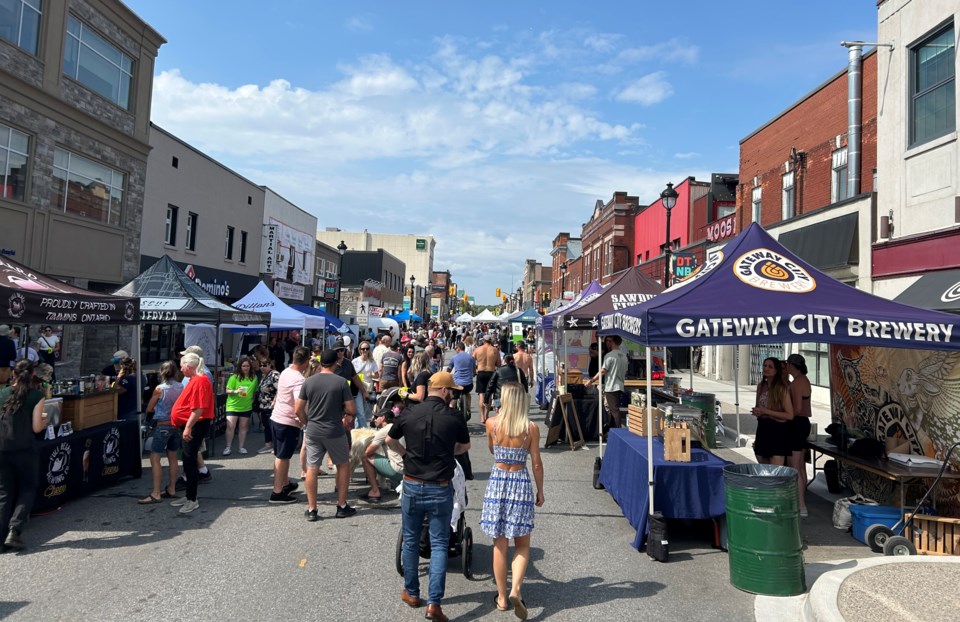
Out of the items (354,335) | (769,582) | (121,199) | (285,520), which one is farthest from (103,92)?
(769,582)

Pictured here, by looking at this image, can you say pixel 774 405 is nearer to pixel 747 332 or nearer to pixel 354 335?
pixel 747 332

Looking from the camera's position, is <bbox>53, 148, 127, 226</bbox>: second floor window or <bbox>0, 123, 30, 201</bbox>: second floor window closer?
<bbox>0, 123, 30, 201</bbox>: second floor window

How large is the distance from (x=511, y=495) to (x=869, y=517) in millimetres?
4343

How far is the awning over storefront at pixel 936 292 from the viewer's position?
1121cm

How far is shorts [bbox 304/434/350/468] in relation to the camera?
6.71m

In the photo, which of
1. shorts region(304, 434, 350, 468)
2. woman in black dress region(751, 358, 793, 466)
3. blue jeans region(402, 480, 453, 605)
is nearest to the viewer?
blue jeans region(402, 480, 453, 605)

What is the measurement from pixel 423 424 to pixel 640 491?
2.91 m

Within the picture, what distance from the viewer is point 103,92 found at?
18609 mm

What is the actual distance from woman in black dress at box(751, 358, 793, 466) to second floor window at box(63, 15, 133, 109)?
1949 centimetres

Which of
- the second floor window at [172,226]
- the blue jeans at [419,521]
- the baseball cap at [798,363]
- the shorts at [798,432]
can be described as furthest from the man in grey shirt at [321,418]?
the second floor window at [172,226]

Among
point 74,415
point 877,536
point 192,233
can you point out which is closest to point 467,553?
point 877,536

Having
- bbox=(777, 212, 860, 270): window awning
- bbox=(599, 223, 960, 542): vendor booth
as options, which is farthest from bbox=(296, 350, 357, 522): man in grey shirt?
bbox=(777, 212, 860, 270): window awning

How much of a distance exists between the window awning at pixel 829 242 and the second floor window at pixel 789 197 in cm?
118

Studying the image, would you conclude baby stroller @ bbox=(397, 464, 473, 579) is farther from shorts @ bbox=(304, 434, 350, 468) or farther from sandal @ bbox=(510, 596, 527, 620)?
shorts @ bbox=(304, 434, 350, 468)
